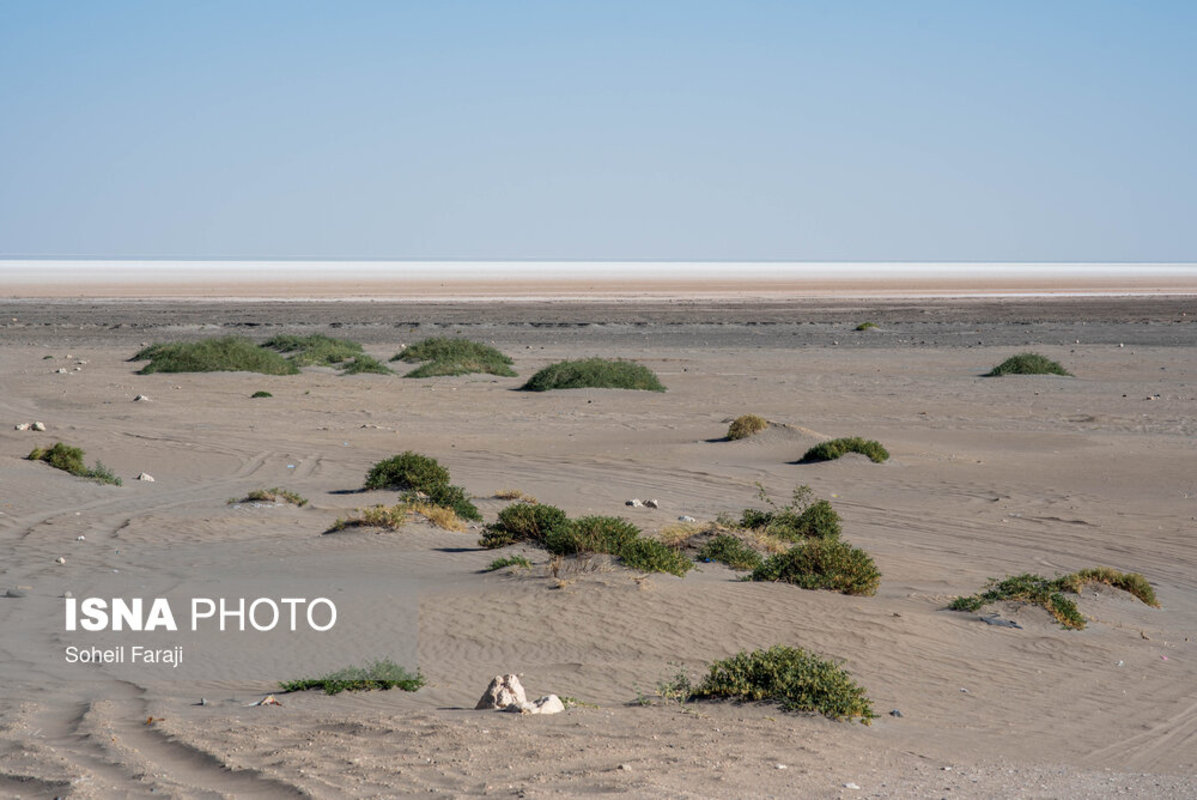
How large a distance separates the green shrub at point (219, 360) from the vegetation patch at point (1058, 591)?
26613mm

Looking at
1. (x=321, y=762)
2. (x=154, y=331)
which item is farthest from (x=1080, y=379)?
(x=154, y=331)

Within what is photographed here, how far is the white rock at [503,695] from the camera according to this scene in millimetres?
7664

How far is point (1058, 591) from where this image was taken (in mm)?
11523

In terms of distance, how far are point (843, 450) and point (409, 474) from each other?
7.65 meters

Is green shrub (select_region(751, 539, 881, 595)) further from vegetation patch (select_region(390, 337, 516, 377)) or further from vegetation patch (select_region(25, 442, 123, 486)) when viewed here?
vegetation patch (select_region(390, 337, 516, 377))

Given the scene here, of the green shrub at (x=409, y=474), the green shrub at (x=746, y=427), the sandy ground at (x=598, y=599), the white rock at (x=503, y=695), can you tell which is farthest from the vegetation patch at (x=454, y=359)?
the white rock at (x=503, y=695)

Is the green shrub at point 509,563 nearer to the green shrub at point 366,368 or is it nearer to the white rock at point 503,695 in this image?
the white rock at point 503,695

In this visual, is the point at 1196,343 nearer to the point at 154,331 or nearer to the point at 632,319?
the point at 632,319

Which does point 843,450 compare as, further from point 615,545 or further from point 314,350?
point 314,350

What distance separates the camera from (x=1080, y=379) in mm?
33531

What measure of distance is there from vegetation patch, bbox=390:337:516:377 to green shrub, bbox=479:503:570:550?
21500mm

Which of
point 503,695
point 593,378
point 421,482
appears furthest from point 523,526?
point 593,378

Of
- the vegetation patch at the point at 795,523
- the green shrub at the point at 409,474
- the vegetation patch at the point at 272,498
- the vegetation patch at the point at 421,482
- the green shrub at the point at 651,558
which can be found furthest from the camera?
the green shrub at the point at 409,474

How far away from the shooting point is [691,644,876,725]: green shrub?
7906 mm
